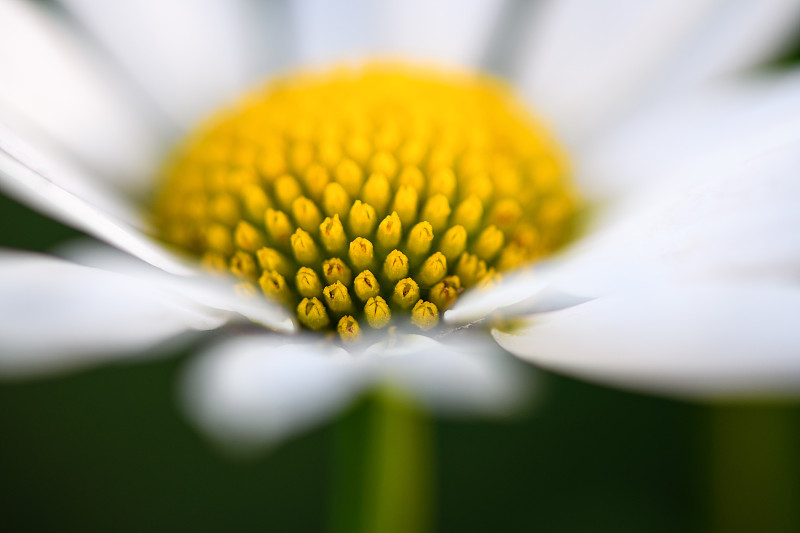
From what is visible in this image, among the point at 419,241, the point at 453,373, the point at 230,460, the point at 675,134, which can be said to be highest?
the point at 675,134

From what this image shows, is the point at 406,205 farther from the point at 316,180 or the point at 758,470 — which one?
the point at 758,470

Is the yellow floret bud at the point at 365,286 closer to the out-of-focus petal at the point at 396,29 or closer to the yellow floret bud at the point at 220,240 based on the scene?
the yellow floret bud at the point at 220,240

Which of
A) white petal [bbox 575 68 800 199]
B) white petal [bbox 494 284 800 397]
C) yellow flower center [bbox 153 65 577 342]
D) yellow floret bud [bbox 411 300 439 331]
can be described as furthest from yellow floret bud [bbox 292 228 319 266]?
white petal [bbox 575 68 800 199]

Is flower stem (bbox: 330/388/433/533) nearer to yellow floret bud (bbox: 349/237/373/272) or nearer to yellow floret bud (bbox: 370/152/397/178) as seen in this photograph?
yellow floret bud (bbox: 349/237/373/272)

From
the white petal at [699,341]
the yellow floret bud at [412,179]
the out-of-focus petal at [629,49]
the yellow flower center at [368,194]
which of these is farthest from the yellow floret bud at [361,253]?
the out-of-focus petal at [629,49]

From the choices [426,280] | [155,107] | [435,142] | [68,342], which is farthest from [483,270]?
[155,107]

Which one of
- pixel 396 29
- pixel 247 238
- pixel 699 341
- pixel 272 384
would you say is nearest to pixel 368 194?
pixel 247 238
